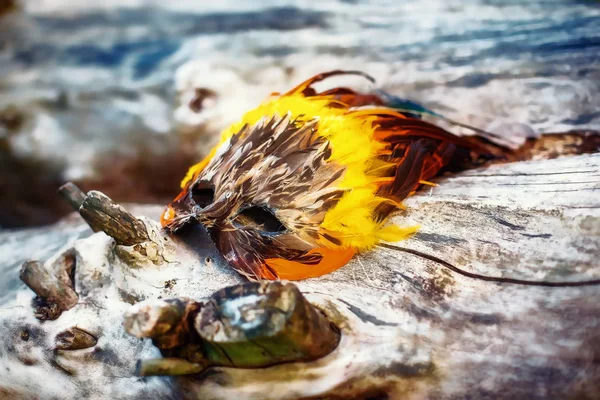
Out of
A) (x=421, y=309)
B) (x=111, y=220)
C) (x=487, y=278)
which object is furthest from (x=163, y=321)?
(x=487, y=278)

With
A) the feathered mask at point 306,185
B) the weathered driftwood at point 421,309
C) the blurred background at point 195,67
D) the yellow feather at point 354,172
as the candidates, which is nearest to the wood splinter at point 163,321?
the weathered driftwood at point 421,309

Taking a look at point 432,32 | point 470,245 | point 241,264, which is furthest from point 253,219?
point 432,32

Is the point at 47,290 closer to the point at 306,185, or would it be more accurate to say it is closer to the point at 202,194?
the point at 202,194

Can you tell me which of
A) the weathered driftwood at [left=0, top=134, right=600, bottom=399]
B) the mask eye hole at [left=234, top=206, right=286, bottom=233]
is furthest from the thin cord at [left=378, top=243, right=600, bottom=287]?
the mask eye hole at [left=234, top=206, right=286, bottom=233]

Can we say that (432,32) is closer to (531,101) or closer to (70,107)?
(531,101)

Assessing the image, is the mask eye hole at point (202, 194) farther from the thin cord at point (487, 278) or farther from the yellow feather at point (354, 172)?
the thin cord at point (487, 278)
